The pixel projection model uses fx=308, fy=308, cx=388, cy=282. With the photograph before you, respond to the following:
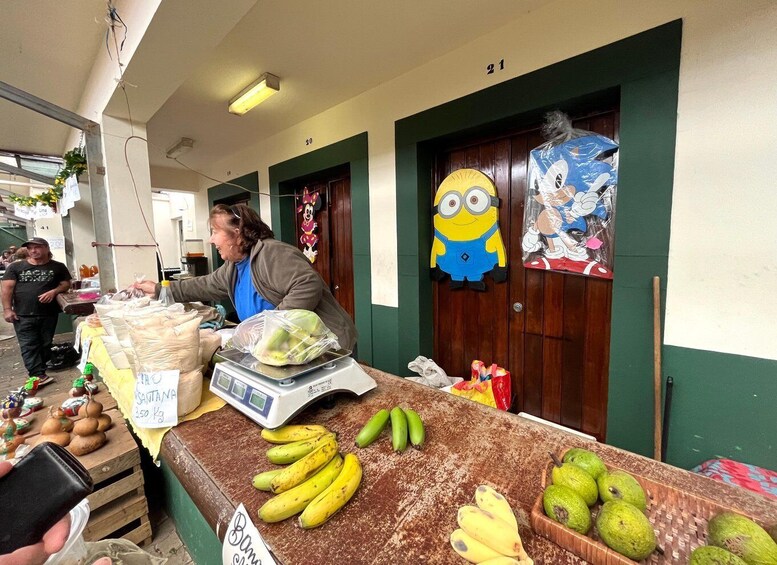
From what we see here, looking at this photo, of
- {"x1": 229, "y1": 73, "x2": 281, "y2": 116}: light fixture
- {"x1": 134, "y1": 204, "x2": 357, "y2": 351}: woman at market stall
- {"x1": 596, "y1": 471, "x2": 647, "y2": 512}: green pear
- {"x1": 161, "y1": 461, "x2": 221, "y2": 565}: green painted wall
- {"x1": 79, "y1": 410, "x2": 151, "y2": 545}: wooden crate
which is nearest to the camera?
{"x1": 596, "y1": 471, "x2": 647, "y2": 512}: green pear

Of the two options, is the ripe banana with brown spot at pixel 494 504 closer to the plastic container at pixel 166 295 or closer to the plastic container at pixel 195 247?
the plastic container at pixel 166 295

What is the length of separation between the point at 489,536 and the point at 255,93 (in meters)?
3.40

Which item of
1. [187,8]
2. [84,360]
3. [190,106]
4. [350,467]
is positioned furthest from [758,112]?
[190,106]

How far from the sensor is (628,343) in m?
1.73

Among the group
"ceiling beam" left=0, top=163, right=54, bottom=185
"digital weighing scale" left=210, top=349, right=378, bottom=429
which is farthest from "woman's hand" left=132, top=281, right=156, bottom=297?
"ceiling beam" left=0, top=163, right=54, bottom=185

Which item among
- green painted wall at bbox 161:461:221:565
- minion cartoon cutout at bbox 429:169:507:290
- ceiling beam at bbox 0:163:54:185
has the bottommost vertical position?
green painted wall at bbox 161:461:221:565

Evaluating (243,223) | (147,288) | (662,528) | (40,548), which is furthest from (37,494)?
(147,288)

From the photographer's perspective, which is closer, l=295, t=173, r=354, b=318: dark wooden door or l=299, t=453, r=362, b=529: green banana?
l=299, t=453, r=362, b=529: green banana

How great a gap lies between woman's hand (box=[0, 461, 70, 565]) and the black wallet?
11mm

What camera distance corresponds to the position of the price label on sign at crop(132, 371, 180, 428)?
3.12 feet

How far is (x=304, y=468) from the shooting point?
70cm

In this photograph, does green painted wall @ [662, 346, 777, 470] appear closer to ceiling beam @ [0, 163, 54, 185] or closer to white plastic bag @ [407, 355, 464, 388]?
white plastic bag @ [407, 355, 464, 388]

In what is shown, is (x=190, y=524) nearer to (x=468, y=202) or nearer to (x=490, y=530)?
(x=490, y=530)

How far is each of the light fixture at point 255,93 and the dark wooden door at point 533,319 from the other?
1590mm
